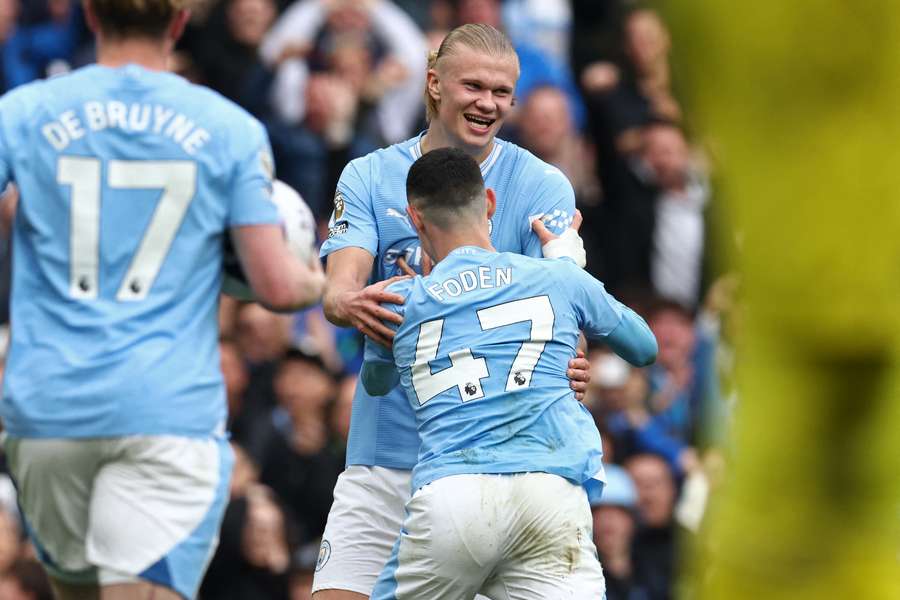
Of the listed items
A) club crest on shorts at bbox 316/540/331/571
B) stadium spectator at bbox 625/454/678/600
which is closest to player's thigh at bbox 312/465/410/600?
club crest on shorts at bbox 316/540/331/571

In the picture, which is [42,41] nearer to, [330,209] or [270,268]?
[330,209]

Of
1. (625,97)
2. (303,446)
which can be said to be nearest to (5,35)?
(303,446)

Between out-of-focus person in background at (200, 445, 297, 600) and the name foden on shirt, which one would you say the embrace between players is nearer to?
the name foden on shirt

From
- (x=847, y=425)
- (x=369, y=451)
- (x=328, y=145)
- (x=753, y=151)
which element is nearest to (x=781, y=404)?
(x=847, y=425)

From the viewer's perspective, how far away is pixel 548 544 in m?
4.10

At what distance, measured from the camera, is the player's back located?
4.14 meters

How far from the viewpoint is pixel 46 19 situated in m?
10.3

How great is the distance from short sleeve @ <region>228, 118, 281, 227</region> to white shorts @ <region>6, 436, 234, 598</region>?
2.15 ft

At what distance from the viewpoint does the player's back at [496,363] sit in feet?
13.6

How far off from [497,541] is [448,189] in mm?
1056

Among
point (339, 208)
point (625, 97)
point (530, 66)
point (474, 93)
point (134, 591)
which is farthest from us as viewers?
point (625, 97)

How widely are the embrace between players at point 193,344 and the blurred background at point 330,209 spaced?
4.50 meters

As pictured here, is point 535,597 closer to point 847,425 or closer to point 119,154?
point 119,154

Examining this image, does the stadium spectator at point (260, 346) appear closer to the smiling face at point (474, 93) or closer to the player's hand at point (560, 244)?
the smiling face at point (474, 93)
